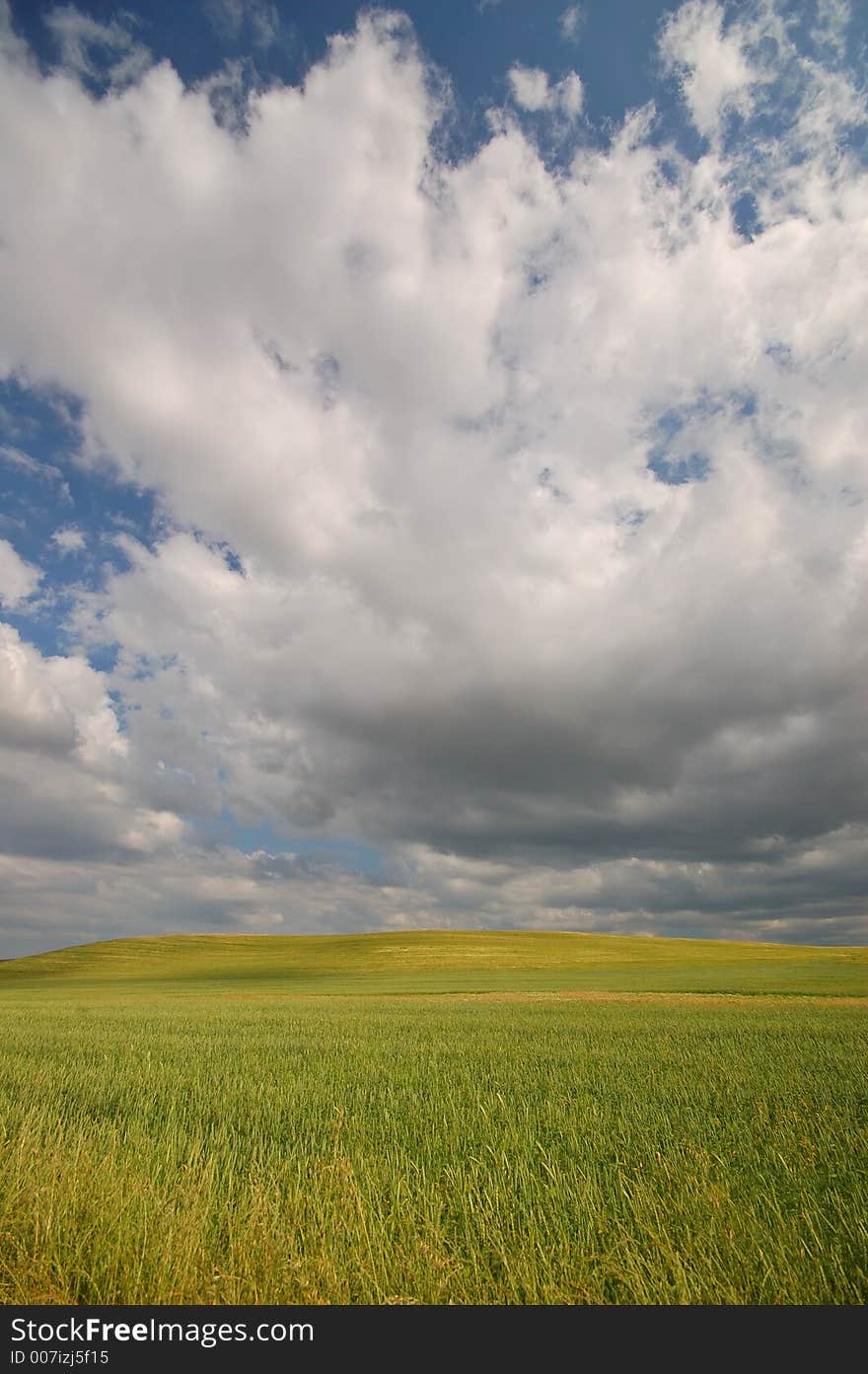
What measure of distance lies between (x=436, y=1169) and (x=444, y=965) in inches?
3242

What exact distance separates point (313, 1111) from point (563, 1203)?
503 centimetres

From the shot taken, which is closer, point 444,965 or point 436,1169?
point 436,1169

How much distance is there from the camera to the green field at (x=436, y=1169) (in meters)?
5.12

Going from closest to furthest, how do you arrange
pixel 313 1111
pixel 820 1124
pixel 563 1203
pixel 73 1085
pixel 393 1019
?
pixel 563 1203
pixel 820 1124
pixel 313 1111
pixel 73 1085
pixel 393 1019

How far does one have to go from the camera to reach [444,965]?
277 ft

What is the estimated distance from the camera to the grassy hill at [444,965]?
5559 centimetres

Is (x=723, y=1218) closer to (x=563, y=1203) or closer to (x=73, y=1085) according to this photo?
(x=563, y=1203)

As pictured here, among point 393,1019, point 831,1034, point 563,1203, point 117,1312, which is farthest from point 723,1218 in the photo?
point 393,1019

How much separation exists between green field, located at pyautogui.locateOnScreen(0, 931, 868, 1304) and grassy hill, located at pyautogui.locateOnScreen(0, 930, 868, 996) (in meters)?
37.4

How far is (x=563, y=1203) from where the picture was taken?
654 cm

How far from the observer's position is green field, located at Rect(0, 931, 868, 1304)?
5.12 meters

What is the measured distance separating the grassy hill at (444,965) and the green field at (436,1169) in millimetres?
37396

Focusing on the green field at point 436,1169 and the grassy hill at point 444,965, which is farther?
the grassy hill at point 444,965

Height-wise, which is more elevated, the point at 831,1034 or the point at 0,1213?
the point at 0,1213
